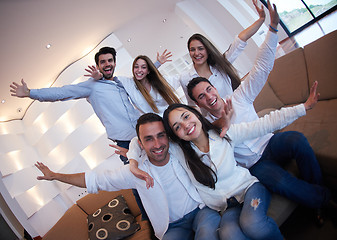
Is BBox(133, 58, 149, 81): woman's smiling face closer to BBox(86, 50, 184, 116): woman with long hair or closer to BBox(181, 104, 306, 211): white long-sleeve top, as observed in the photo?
BBox(86, 50, 184, 116): woman with long hair

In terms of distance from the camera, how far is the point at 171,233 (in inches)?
54.7

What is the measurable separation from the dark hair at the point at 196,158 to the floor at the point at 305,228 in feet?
2.23

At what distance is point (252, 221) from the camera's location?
1.13m

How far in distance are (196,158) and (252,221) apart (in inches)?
18.5

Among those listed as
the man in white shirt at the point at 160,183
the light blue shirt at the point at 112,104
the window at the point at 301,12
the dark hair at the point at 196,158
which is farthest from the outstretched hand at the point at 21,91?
the window at the point at 301,12

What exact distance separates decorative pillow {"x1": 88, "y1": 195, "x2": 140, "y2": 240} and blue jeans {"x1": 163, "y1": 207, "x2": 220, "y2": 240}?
2.33ft

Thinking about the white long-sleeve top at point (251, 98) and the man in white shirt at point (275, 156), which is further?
the white long-sleeve top at point (251, 98)

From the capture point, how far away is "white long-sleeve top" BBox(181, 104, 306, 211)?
1.35 meters

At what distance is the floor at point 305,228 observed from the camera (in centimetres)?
128

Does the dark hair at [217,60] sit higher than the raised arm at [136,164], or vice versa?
the dark hair at [217,60]

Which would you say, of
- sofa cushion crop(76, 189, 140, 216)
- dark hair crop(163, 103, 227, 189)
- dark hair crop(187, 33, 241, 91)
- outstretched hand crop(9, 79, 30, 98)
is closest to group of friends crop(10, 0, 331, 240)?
dark hair crop(163, 103, 227, 189)

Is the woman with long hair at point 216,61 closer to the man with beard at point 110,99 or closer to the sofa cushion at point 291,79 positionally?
the sofa cushion at point 291,79

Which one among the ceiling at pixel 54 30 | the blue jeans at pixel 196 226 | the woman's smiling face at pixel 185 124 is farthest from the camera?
the ceiling at pixel 54 30

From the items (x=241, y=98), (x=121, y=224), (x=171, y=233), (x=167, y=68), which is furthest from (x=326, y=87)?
(x=167, y=68)
